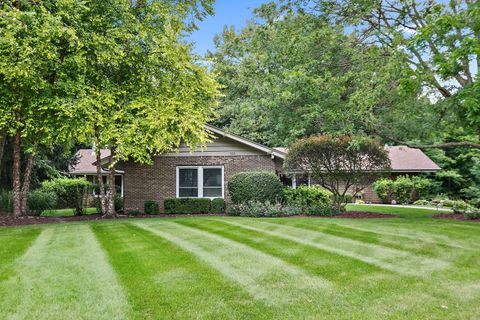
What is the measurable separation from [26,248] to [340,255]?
248 inches

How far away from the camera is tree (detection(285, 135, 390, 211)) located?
51.4 ft

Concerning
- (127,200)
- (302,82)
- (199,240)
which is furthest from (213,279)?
(127,200)

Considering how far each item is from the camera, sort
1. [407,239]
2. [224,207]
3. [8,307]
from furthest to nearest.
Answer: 1. [224,207]
2. [407,239]
3. [8,307]

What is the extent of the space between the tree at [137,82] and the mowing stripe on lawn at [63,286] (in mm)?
5857

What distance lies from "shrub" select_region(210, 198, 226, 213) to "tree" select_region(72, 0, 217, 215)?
12.7 feet

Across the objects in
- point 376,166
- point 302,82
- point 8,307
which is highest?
point 302,82

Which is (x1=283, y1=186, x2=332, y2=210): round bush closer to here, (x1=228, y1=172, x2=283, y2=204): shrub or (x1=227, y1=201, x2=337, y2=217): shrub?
(x1=228, y1=172, x2=283, y2=204): shrub

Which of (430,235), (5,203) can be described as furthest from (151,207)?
(430,235)

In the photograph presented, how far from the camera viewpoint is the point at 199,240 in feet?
29.6

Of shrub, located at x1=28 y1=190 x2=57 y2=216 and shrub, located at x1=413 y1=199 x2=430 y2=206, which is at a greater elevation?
shrub, located at x1=28 y1=190 x2=57 y2=216

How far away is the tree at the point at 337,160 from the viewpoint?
617 inches

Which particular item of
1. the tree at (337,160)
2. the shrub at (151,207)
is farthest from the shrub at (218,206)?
the tree at (337,160)

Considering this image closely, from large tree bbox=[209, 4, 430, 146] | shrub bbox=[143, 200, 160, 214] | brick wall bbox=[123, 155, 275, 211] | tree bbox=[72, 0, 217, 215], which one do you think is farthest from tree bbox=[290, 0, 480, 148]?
shrub bbox=[143, 200, 160, 214]

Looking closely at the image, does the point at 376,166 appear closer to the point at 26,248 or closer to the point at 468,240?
the point at 468,240
